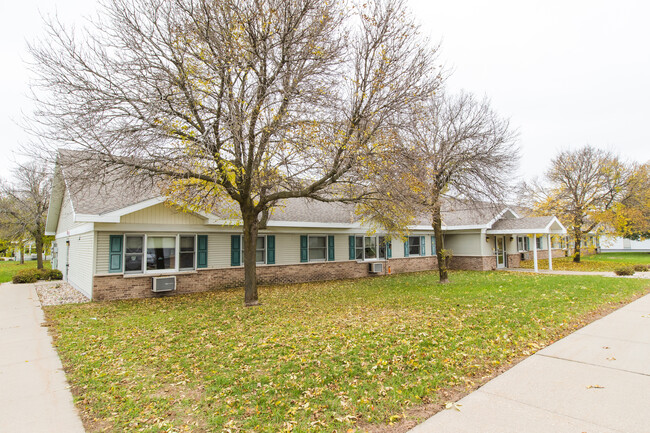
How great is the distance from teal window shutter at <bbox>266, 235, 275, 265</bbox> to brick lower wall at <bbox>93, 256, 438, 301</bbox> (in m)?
0.29

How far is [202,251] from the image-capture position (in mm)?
13930

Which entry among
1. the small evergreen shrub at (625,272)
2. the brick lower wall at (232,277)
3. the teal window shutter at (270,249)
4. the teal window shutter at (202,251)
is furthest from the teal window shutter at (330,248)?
the small evergreen shrub at (625,272)

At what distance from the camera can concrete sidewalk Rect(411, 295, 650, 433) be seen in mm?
3498

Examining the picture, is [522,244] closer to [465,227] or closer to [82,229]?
[465,227]

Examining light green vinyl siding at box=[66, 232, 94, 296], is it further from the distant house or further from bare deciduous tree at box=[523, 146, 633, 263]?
bare deciduous tree at box=[523, 146, 633, 263]

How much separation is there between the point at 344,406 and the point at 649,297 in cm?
1220

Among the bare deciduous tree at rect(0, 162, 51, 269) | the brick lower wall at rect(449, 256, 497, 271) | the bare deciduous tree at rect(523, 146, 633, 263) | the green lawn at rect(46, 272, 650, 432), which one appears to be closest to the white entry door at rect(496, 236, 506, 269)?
the brick lower wall at rect(449, 256, 497, 271)

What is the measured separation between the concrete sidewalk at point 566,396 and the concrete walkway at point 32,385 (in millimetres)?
4096

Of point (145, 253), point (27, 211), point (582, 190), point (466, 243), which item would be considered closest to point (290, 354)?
point (145, 253)

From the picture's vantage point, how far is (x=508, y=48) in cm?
1200

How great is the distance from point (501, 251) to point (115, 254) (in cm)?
2297

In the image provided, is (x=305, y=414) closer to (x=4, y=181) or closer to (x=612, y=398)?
(x=612, y=398)

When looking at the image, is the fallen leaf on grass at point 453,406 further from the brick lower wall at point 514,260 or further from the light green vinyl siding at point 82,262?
the brick lower wall at point 514,260

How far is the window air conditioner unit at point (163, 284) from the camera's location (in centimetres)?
1238
